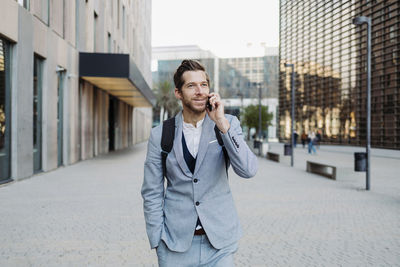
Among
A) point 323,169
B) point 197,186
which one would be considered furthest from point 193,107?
point 323,169

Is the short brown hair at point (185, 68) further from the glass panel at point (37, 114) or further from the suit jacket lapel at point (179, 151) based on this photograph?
the glass panel at point (37, 114)

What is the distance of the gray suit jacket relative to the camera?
2.21 m

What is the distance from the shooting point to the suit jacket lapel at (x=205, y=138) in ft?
7.29

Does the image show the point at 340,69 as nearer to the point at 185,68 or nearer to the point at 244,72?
the point at 185,68

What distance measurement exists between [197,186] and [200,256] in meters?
0.37

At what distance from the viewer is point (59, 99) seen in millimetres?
15742

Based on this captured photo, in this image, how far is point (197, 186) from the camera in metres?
2.22

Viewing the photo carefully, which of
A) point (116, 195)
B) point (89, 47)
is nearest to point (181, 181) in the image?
point (116, 195)

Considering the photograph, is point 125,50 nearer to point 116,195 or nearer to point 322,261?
point 116,195

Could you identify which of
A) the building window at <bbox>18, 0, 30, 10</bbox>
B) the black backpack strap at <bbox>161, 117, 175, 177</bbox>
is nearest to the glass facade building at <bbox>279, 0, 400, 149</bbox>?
the building window at <bbox>18, 0, 30, 10</bbox>

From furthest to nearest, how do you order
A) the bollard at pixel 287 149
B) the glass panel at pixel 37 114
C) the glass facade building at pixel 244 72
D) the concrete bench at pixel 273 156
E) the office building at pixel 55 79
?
the glass facade building at pixel 244 72 → the concrete bench at pixel 273 156 → the bollard at pixel 287 149 → the glass panel at pixel 37 114 → the office building at pixel 55 79

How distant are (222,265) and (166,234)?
0.34 metres

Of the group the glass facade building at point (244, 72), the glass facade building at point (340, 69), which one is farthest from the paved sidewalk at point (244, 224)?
the glass facade building at point (244, 72)

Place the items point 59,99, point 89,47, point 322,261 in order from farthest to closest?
point 89,47 → point 59,99 → point 322,261
